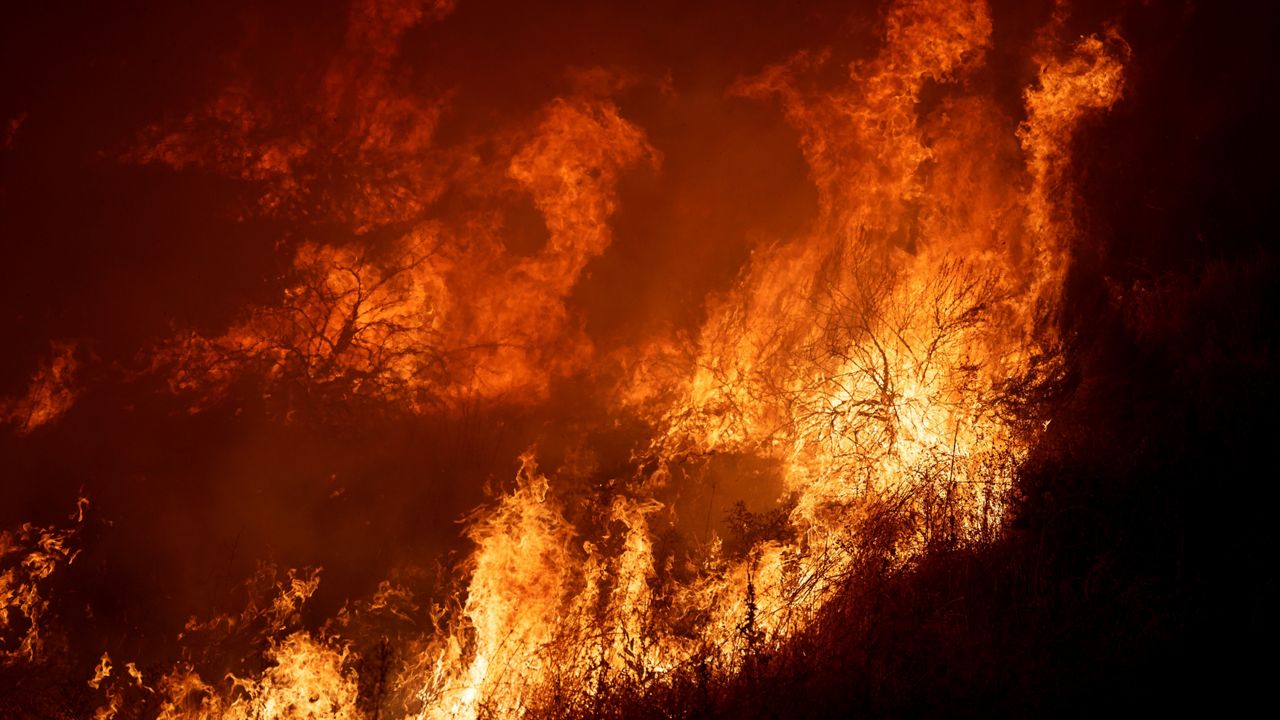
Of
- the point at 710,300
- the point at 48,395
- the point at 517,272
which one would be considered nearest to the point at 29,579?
the point at 48,395

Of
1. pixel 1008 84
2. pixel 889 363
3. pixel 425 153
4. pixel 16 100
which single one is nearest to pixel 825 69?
pixel 1008 84

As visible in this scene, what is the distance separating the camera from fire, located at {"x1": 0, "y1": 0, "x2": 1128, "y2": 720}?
8180 millimetres

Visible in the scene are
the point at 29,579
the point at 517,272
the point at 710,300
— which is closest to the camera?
the point at 29,579

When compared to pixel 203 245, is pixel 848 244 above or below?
above

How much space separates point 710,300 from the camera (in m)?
8.57

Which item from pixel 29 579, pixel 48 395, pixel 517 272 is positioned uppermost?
pixel 517 272

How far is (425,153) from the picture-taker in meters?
8.55

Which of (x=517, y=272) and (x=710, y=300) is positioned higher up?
(x=710, y=300)

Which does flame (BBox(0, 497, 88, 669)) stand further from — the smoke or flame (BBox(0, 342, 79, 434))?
flame (BBox(0, 342, 79, 434))

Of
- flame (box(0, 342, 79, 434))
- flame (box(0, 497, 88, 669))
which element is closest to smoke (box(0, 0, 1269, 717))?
flame (box(0, 342, 79, 434))

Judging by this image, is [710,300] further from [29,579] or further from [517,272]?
[29,579]

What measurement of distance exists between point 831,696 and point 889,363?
441 cm

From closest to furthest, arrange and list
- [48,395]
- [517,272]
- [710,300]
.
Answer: [48,395] < [517,272] < [710,300]

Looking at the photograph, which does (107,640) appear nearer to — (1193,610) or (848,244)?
(848,244)
